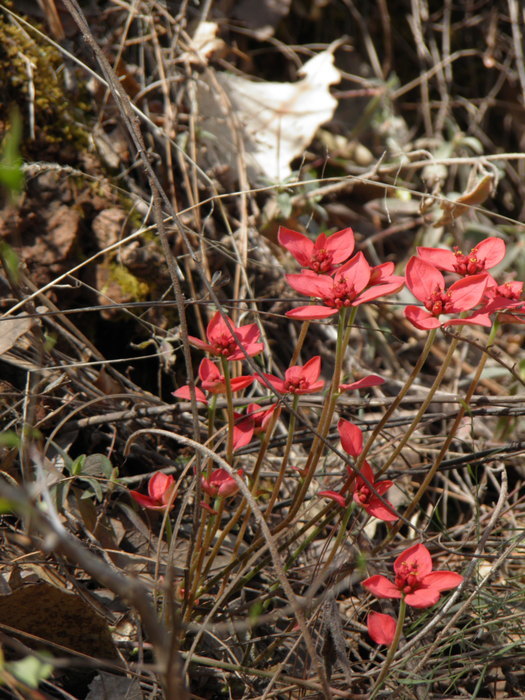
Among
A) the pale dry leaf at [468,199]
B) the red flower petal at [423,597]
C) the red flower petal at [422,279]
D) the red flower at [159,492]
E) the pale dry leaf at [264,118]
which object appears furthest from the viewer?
the pale dry leaf at [264,118]

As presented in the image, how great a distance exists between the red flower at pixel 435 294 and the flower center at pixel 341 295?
3.6 inches

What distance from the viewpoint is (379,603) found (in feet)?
4.74

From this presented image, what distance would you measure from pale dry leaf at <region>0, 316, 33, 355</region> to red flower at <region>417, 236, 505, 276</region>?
2.60 feet

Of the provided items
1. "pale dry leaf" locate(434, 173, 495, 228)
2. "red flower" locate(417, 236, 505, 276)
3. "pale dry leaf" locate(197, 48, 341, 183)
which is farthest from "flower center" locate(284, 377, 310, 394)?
"pale dry leaf" locate(197, 48, 341, 183)

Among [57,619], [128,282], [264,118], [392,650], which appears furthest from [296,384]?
[264,118]

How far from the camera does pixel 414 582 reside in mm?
1048

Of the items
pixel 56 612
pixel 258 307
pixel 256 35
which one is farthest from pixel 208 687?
pixel 256 35

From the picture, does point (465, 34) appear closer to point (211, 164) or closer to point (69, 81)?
point (211, 164)

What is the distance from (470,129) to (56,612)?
2467 mm

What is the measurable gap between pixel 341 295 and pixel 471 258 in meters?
0.28

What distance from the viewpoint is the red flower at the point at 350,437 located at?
1.12 metres

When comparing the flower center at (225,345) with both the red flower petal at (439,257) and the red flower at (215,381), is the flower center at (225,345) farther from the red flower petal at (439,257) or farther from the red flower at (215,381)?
the red flower petal at (439,257)

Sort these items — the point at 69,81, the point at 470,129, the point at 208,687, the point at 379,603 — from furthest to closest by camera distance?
the point at 470,129
the point at 69,81
the point at 379,603
the point at 208,687

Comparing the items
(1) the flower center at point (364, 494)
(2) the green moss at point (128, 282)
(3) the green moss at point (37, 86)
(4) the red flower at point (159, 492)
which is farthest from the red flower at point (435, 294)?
(3) the green moss at point (37, 86)
